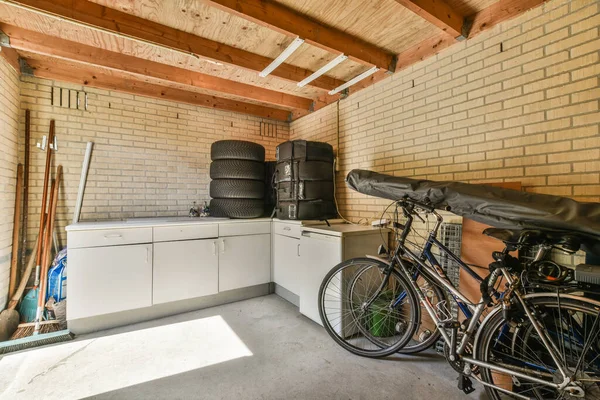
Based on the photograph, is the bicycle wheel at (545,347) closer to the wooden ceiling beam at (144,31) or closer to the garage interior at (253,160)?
the garage interior at (253,160)

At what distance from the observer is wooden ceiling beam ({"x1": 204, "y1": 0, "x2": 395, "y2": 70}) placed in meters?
2.00

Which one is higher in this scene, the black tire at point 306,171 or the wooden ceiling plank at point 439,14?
the wooden ceiling plank at point 439,14

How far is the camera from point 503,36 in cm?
207

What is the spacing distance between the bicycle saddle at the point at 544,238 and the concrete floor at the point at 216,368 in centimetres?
112

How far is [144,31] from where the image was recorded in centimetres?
233

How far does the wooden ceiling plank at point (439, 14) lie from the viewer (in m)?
1.95

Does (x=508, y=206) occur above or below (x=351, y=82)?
below

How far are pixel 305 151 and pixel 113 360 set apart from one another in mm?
2670

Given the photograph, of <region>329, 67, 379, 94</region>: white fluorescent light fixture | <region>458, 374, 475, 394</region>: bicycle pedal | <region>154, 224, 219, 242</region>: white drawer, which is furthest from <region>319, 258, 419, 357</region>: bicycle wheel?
<region>329, 67, 379, 94</region>: white fluorescent light fixture

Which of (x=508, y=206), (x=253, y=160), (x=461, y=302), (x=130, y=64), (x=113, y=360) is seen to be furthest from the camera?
(x=253, y=160)

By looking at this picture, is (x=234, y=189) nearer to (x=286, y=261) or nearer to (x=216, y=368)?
(x=286, y=261)

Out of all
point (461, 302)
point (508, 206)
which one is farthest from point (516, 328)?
point (508, 206)

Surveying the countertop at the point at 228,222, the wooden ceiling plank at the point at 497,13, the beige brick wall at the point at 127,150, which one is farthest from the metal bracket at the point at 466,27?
the beige brick wall at the point at 127,150

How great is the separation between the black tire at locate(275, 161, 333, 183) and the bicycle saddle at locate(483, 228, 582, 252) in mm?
2032
